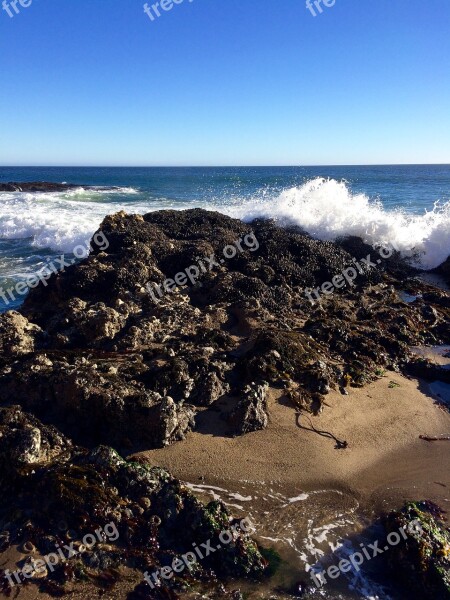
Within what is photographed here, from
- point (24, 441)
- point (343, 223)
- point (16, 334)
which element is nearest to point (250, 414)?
point (24, 441)

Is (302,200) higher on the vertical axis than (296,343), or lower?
higher

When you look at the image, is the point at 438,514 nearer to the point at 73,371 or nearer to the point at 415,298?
the point at 73,371

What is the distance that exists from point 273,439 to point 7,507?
104 inches

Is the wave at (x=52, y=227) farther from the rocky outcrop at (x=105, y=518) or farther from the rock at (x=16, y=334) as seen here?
the rocky outcrop at (x=105, y=518)

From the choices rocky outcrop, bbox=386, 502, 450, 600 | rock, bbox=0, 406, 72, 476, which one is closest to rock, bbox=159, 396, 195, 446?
rock, bbox=0, 406, 72, 476

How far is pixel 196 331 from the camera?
262 inches

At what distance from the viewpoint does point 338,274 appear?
9.40m

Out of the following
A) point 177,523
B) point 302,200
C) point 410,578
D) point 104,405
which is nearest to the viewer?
point 410,578

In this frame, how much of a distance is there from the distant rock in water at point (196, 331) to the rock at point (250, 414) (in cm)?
1

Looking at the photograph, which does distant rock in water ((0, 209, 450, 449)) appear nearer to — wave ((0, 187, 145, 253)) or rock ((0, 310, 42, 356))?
rock ((0, 310, 42, 356))

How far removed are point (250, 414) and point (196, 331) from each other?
1944mm

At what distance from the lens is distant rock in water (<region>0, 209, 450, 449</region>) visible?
498 cm

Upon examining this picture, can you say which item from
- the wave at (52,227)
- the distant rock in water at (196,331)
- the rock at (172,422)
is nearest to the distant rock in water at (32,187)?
the wave at (52,227)

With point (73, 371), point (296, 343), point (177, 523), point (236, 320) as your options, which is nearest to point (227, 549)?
point (177, 523)
